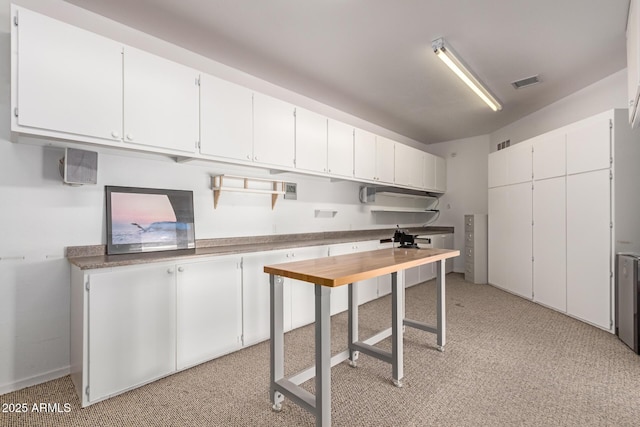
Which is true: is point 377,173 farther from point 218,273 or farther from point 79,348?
point 79,348

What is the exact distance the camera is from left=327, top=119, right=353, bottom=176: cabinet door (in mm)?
3979

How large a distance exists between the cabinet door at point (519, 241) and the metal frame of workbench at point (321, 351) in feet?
8.42

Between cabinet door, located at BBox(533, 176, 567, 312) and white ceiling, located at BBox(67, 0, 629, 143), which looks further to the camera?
cabinet door, located at BBox(533, 176, 567, 312)

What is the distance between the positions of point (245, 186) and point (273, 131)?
27.5 inches

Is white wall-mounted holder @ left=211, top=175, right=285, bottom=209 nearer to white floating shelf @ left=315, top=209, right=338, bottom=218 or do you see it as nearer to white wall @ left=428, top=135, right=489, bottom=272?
white floating shelf @ left=315, top=209, right=338, bottom=218

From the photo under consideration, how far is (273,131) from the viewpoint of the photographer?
10.7 feet

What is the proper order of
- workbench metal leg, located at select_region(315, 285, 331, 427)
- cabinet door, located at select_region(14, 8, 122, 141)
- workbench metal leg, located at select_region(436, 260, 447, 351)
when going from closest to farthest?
workbench metal leg, located at select_region(315, 285, 331, 427)
cabinet door, located at select_region(14, 8, 122, 141)
workbench metal leg, located at select_region(436, 260, 447, 351)

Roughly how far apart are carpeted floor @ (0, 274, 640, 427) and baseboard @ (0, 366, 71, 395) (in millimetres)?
55

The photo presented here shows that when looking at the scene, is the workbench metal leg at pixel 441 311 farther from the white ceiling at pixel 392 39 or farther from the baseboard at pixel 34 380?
the baseboard at pixel 34 380

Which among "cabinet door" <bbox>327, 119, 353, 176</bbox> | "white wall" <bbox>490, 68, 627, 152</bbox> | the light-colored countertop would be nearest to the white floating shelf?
the light-colored countertop

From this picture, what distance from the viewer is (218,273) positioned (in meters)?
2.66

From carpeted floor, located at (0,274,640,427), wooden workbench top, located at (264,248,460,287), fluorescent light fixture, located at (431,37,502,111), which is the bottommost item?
carpeted floor, located at (0,274,640,427)

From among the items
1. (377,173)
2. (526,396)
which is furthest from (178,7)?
(526,396)

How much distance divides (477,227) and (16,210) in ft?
20.6
